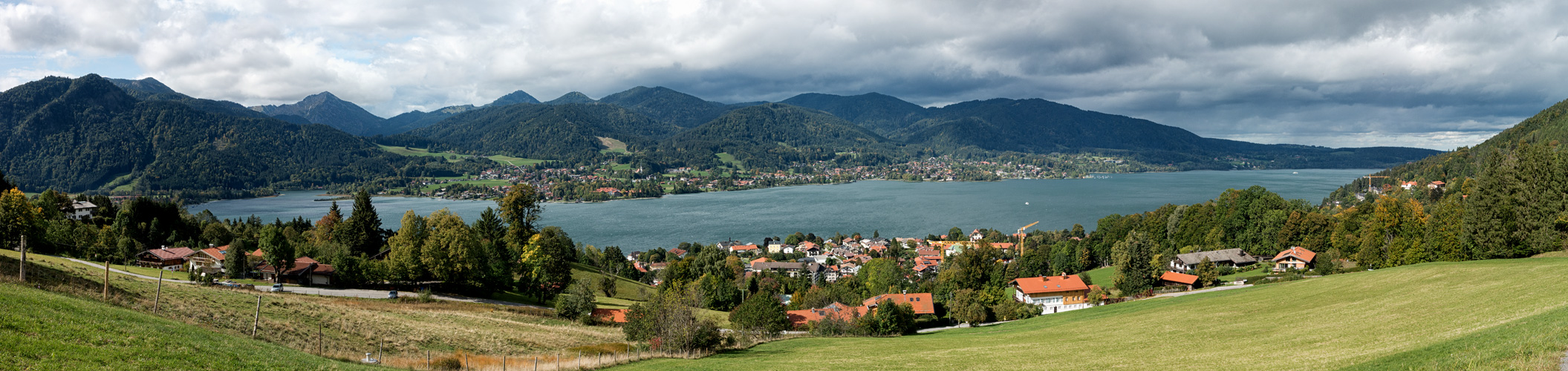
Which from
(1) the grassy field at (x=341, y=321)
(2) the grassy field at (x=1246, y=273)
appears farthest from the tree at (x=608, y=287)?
(2) the grassy field at (x=1246, y=273)

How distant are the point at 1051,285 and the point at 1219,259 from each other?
48.1ft

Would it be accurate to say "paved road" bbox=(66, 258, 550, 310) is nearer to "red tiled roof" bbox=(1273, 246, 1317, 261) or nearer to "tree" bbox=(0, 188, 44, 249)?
"tree" bbox=(0, 188, 44, 249)

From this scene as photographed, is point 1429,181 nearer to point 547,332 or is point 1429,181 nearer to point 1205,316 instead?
point 1205,316

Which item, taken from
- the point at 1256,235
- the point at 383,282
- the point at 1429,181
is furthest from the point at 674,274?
the point at 1429,181

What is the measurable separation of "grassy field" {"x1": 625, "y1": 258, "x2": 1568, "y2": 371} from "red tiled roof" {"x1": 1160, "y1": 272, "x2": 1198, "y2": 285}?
15.0 metres

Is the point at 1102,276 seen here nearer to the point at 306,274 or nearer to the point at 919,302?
the point at 919,302

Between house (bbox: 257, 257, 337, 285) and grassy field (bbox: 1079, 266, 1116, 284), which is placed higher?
house (bbox: 257, 257, 337, 285)

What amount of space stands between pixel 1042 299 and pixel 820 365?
28082 millimetres

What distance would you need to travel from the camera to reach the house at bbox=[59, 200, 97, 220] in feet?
138

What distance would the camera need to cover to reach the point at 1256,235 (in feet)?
151

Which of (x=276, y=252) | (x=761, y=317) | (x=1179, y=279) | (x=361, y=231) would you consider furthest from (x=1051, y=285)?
(x=276, y=252)

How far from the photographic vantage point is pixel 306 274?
2916 cm

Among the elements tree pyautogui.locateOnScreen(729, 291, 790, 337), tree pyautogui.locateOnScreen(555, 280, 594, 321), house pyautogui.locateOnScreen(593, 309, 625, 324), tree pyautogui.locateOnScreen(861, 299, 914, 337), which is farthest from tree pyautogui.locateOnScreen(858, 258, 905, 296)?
tree pyautogui.locateOnScreen(555, 280, 594, 321)

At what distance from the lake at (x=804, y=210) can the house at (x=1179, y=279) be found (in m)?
47.8
